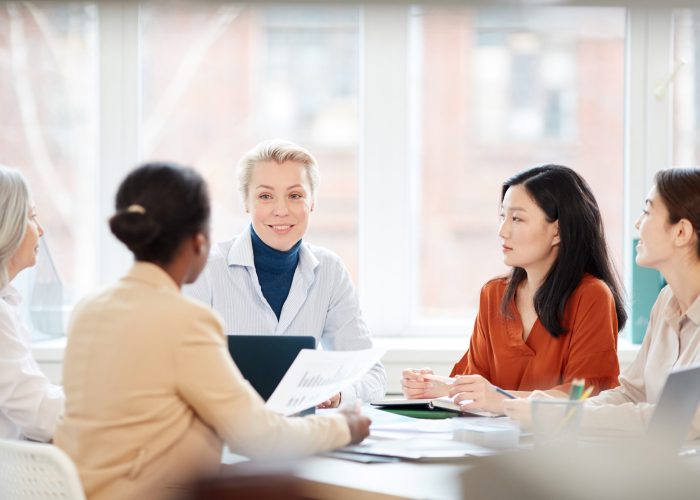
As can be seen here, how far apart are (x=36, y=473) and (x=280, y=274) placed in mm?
1120

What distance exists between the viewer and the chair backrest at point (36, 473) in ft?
4.28

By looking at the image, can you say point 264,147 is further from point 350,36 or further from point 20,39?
point 20,39

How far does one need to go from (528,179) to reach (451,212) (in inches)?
44.1

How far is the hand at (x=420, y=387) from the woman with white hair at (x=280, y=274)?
198 mm

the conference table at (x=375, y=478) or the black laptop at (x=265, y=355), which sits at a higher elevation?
the black laptop at (x=265, y=355)

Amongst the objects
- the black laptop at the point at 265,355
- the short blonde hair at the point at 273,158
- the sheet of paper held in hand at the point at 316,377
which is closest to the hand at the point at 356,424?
the sheet of paper held in hand at the point at 316,377

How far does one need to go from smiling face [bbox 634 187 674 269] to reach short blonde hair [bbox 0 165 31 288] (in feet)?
4.49

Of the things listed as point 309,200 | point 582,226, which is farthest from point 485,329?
point 309,200

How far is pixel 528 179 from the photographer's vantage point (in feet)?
A: 7.69

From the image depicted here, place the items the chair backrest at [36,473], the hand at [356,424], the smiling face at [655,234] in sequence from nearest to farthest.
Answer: the chair backrest at [36,473], the hand at [356,424], the smiling face at [655,234]

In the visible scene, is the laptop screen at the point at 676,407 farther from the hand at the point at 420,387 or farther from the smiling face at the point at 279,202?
the smiling face at the point at 279,202

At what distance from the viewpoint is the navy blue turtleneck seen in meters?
2.40

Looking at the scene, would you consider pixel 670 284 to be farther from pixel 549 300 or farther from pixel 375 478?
pixel 375 478

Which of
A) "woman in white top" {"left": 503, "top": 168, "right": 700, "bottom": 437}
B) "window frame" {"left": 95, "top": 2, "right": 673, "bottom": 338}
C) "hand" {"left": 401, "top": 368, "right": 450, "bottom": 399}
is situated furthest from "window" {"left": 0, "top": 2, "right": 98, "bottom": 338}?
"woman in white top" {"left": 503, "top": 168, "right": 700, "bottom": 437}
